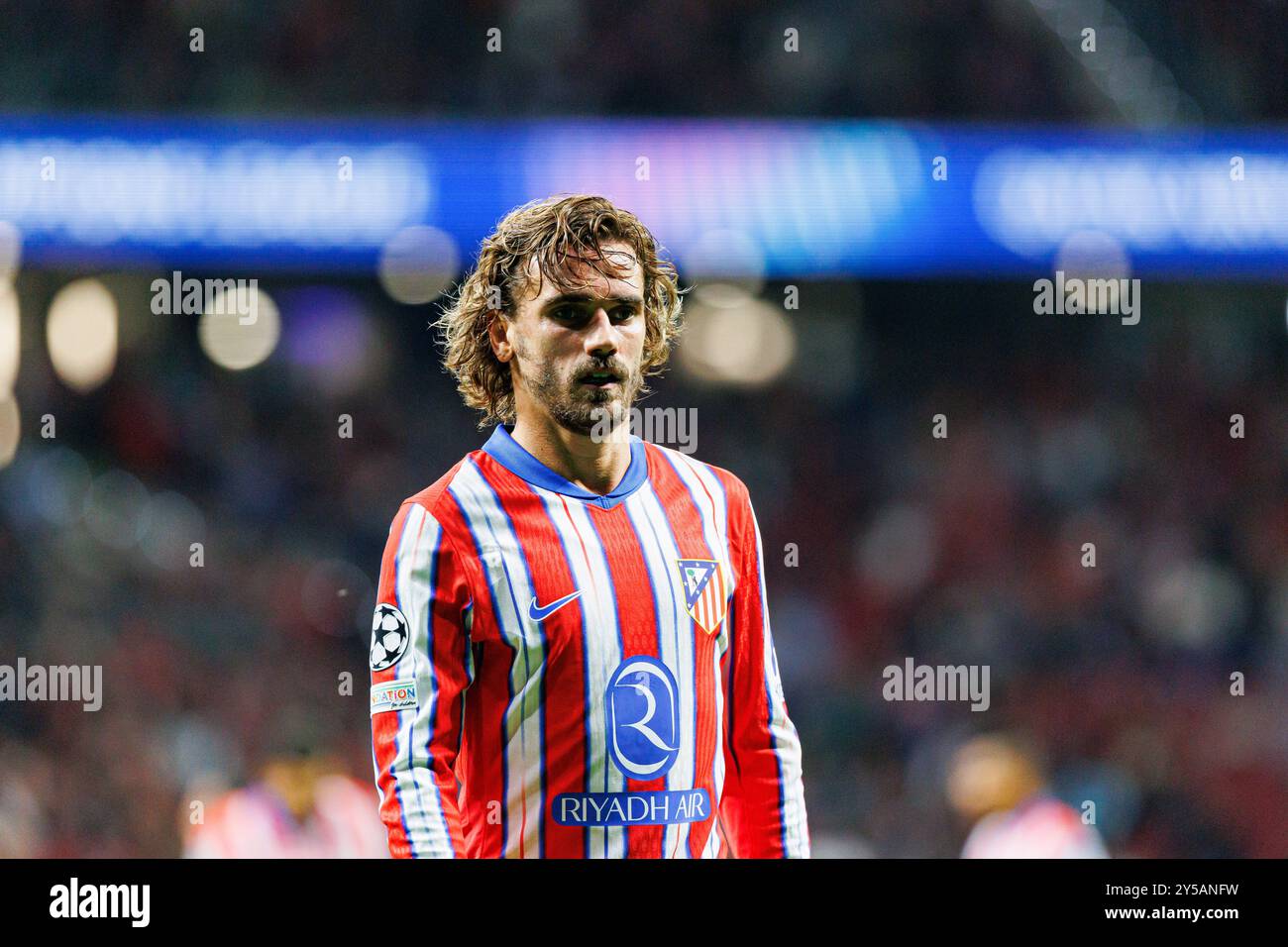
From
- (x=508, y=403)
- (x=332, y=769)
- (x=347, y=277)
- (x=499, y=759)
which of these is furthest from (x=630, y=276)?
(x=347, y=277)

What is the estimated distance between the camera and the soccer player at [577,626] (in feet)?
8.88

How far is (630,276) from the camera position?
115 inches

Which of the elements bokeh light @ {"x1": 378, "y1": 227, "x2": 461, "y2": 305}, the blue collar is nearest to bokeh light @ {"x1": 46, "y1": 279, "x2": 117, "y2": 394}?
bokeh light @ {"x1": 378, "y1": 227, "x2": 461, "y2": 305}

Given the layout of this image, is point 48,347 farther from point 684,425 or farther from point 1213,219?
point 1213,219

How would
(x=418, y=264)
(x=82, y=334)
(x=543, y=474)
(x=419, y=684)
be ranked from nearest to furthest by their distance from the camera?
(x=419, y=684) → (x=543, y=474) → (x=418, y=264) → (x=82, y=334)

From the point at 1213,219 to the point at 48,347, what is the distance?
6685 mm

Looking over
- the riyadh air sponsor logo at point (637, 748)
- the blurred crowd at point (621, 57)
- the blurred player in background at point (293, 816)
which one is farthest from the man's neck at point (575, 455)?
the blurred crowd at point (621, 57)

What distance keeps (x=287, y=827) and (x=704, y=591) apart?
3.94 m

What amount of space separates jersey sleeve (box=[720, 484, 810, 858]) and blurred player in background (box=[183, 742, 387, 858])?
322 centimetres

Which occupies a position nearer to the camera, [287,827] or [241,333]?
[287,827]

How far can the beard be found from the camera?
9.30 feet

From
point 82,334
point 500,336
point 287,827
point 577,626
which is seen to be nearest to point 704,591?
point 577,626

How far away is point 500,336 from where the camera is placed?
3.07m

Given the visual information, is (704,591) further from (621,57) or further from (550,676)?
(621,57)
